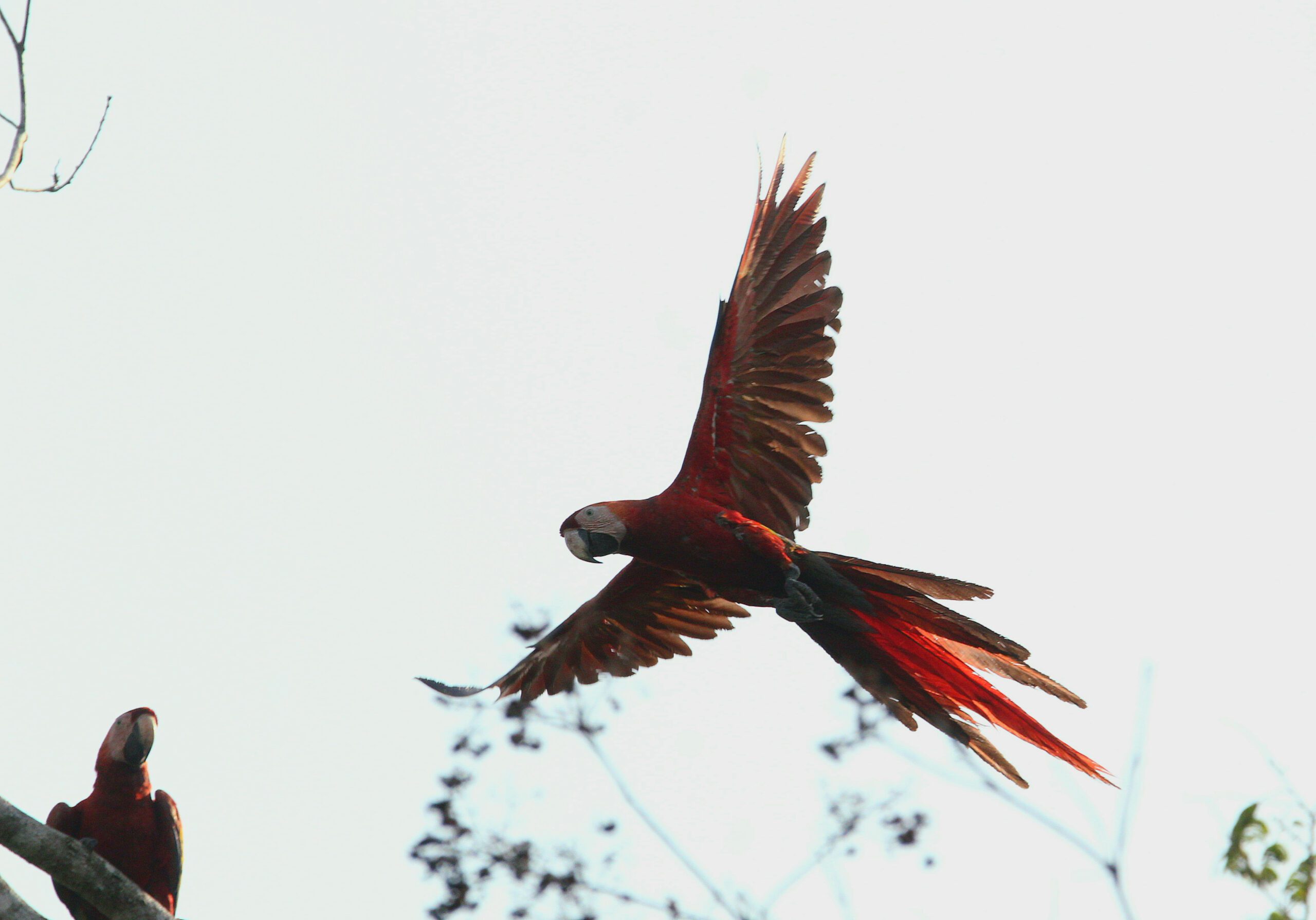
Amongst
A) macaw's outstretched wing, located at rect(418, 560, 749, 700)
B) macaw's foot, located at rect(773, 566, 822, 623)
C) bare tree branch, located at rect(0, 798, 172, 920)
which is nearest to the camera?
bare tree branch, located at rect(0, 798, 172, 920)

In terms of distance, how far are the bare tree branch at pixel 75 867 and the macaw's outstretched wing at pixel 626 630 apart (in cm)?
190

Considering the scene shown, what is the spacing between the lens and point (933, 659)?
160 inches

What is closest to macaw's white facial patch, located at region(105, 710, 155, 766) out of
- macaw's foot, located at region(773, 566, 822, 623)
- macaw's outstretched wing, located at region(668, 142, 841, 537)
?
macaw's outstretched wing, located at region(668, 142, 841, 537)

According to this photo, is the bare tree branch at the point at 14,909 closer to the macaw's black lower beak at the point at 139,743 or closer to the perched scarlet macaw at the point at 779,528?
the perched scarlet macaw at the point at 779,528

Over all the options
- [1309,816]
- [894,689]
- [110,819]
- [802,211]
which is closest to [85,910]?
[110,819]

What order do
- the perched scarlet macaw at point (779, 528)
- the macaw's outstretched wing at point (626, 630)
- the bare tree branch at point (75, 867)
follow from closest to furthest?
the bare tree branch at point (75, 867), the perched scarlet macaw at point (779, 528), the macaw's outstretched wing at point (626, 630)

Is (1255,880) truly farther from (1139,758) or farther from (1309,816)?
(1139,758)

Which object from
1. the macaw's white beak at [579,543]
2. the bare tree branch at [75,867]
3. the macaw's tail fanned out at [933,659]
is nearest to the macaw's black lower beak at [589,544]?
the macaw's white beak at [579,543]

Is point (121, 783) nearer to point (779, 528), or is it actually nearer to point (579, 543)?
point (579, 543)

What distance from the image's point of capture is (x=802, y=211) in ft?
15.2

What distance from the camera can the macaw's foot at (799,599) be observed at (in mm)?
4270

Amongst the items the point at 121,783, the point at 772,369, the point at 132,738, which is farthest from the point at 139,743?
the point at 772,369

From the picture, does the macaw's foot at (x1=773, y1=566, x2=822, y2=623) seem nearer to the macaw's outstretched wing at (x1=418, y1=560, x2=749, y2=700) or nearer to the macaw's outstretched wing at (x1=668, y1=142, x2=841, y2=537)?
the macaw's outstretched wing at (x1=668, y1=142, x2=841, y2=537)

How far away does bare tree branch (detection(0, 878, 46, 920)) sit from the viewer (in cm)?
288
